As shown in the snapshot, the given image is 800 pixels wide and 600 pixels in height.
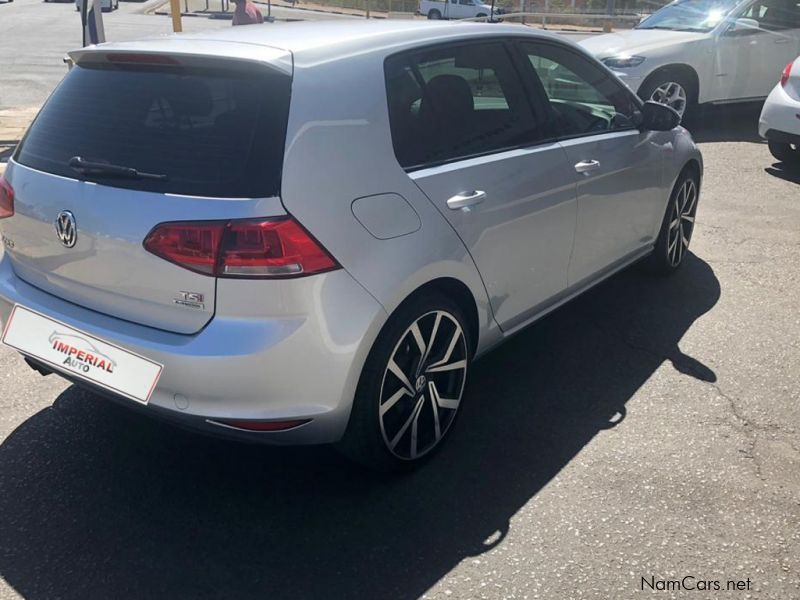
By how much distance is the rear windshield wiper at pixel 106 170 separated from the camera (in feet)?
8.57

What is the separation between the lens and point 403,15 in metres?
43.5

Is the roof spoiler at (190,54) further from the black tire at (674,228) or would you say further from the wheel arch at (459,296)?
the black tire at (674,228)

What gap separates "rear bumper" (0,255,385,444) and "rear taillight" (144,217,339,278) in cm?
4

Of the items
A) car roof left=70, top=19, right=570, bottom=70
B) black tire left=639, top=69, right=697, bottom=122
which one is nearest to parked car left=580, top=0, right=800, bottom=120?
black tire left=639, top=69, right=697, bottom=122

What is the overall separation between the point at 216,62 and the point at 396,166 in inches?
28.3

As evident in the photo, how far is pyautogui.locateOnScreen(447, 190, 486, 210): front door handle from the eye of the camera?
121 inches

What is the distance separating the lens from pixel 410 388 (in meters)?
3.06

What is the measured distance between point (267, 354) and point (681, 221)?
3.68 metres

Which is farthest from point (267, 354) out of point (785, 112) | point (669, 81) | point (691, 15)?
point (691, 15)

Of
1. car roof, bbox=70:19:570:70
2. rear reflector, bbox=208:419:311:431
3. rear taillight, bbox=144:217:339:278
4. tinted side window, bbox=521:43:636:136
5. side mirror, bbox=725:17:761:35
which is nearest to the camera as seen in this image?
rear taillight, bbox=144:217:339:278

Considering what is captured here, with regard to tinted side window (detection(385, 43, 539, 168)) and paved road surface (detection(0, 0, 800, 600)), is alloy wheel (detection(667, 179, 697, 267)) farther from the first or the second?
tinted side window (detection(385, 43, 539, 168))

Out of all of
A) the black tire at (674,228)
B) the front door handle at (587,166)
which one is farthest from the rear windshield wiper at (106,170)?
the black tire at (674,228)

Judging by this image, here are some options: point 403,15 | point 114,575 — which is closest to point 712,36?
point 114,575

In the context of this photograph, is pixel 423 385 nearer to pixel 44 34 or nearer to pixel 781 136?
pixel 781 136
